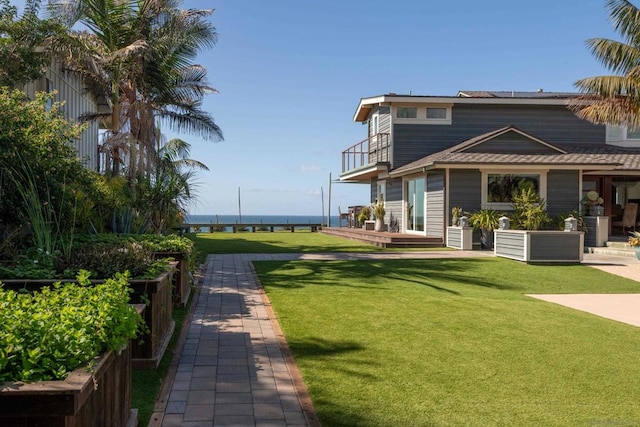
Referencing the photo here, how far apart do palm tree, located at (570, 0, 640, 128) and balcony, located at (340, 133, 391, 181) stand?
8593 mm

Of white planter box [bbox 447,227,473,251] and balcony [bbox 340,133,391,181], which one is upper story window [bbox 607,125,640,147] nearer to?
balcony [bbox 340,133,391,181]

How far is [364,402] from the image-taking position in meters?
3.86

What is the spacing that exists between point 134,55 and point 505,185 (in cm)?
1326

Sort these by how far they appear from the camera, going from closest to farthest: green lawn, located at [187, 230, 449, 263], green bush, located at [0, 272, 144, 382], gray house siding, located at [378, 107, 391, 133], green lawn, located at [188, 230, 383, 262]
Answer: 1. green bush, located at [0, 272, 144, 382]
2. green lawn, located at [187, 230, 449, 263]
3. green lawn, located at [188, 230, 383, 262]
4. gray house siding, located at [378, 107, 391, 133]

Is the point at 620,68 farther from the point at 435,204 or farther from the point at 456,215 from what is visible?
the point at 435,204

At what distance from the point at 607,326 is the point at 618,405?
10.8ft

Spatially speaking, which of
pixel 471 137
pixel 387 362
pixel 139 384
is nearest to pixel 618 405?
pixel 387 362

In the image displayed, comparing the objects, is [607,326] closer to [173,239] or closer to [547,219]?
[173,239]

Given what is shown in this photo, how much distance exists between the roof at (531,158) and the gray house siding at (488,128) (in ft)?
2.72

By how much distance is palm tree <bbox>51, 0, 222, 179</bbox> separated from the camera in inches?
546

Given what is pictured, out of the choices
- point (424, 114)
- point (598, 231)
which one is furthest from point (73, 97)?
point (598, 231)

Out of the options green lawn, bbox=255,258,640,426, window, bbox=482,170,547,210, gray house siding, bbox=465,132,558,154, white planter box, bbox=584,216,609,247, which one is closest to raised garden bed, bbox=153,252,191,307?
green lawn, bbox=255,258,640,426

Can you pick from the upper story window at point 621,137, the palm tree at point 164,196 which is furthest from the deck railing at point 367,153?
the palm tree at point 164,196

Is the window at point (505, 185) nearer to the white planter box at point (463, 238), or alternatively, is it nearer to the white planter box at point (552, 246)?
the white planter box at point (463, 238)
